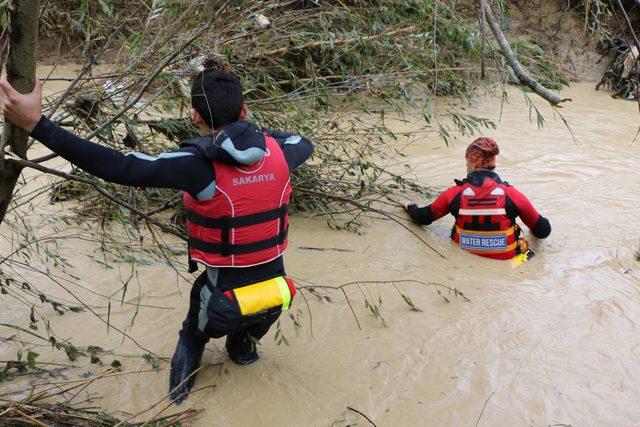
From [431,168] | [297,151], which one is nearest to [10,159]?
[297,151]

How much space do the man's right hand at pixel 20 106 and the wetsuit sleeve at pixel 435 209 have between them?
3.66 m

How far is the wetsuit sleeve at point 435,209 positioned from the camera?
17.3 ft

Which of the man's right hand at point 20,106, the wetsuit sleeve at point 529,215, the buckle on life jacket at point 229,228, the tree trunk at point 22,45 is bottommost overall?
the wetsuit sleeve at point 529,215

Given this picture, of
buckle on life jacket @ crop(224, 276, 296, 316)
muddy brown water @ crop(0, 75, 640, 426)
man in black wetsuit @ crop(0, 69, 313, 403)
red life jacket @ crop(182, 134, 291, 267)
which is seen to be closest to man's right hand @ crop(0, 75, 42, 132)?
man in black wetsuit @ crop(0, 69, 313, 403)

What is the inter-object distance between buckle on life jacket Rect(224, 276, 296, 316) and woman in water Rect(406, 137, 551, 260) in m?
2.56

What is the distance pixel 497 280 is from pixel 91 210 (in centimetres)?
310

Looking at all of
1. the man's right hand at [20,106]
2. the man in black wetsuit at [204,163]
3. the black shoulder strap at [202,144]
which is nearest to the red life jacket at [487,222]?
the man in black wetsuit at [204,163]

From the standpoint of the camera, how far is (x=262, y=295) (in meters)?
2.93

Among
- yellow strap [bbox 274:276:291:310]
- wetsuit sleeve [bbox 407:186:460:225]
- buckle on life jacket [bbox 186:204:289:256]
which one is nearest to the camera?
buckle on life jacket [bbox 186:204:289:256]

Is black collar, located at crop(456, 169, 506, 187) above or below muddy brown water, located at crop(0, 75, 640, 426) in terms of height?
above

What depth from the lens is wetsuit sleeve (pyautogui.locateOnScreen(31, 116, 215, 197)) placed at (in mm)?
2271

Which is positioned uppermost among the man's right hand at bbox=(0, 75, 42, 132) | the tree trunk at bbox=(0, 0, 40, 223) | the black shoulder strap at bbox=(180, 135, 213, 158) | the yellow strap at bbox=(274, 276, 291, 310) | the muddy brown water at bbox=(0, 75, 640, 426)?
the tree trunk at bbox=(0, 0, 40, 223)

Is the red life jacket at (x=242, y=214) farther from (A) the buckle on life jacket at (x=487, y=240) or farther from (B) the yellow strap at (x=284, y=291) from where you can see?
(A) the buckle on life jacket at (x=487, y=240)

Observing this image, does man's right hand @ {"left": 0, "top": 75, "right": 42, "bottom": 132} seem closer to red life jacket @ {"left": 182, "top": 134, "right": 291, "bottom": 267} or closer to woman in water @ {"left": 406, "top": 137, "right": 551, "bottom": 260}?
red life jacket @ {"left": 182, "top": 134, "right": 291, "bottom": 267}
